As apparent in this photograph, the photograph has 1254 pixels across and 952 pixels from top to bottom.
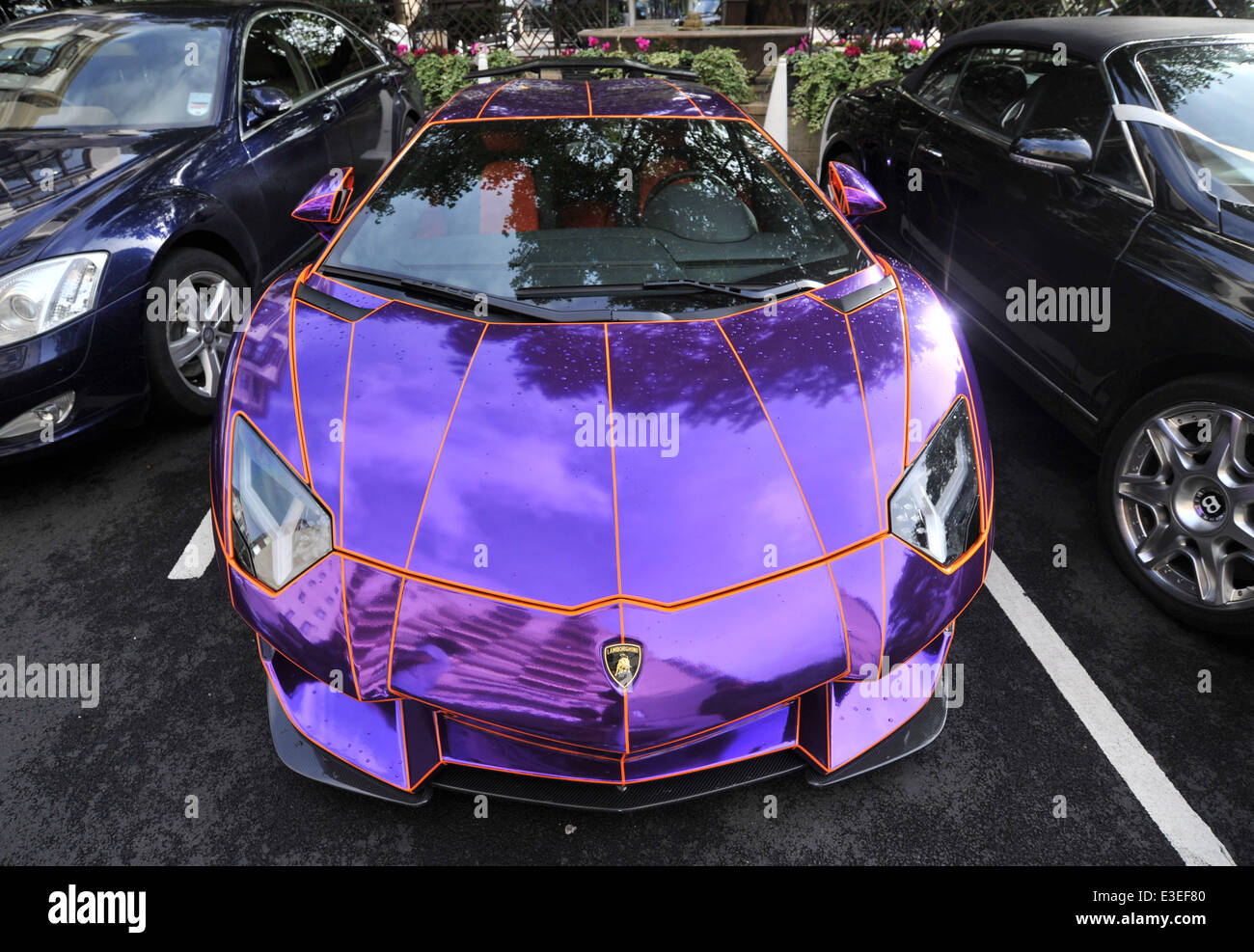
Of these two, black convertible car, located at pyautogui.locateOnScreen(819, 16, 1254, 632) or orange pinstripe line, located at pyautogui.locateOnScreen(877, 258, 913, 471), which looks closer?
orange pinstripe line, located at pyautogui.locateOnScreen(877, 258, 913, 471)

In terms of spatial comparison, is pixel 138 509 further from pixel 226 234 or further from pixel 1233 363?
pixel 1233 363

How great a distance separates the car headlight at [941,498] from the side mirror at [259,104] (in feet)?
11.8

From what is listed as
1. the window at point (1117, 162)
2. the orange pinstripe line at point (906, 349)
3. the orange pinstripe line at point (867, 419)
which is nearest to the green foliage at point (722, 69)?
the window at point (1117, 162)

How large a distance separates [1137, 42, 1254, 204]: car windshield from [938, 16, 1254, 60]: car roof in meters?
0.14

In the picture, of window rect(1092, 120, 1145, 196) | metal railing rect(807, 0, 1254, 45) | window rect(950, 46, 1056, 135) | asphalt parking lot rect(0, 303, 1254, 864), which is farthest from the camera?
metal railing rect(807, 0, 1254, 45)

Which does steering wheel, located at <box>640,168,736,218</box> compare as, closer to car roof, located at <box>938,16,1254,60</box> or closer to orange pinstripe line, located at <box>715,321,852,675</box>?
orange pinstripe line, located at <box>715,321,852,675</box>

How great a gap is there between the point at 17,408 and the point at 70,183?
974 millimetres

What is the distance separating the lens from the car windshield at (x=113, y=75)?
3.66 meters

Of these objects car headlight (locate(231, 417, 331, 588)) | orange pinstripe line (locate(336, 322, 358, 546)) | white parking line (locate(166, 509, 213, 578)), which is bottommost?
white parking line (locate(166, 509, 213, 578))

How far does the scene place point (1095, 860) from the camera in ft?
6.11

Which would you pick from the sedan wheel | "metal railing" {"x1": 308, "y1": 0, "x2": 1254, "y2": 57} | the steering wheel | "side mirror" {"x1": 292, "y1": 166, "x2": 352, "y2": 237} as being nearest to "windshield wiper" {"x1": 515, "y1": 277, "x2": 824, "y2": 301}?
the steering wheel

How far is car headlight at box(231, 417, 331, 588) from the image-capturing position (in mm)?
1748

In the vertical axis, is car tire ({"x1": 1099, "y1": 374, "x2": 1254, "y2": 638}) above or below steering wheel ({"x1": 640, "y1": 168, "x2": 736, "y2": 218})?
below
